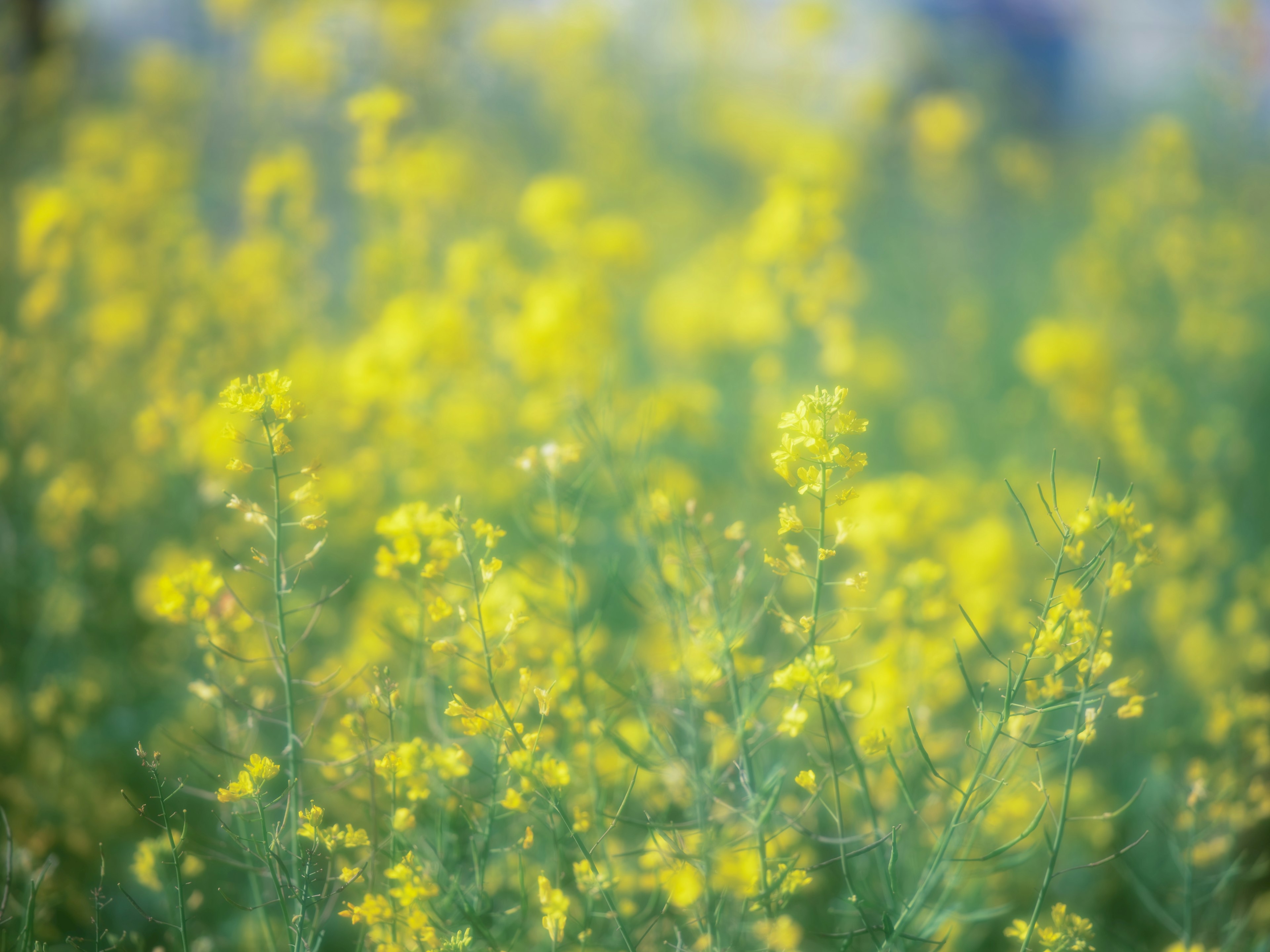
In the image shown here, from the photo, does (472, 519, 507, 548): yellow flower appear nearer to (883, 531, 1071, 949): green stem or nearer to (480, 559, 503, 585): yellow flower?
(480, 559, 503, 585): yellow flower

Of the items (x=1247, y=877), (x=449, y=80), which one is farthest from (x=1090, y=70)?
(x=1247, y=877)

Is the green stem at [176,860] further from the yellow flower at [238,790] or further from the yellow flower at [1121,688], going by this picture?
the yellow flower at [1121,688]

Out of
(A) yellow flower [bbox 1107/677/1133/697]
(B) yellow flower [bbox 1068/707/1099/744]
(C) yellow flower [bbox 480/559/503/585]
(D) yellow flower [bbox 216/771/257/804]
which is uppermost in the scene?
(C) yellow flower [bbox 480/559/503/585]

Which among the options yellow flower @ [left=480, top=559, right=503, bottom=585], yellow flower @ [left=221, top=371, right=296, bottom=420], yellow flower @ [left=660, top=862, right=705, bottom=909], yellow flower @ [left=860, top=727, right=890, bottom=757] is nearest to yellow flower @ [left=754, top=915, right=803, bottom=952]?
yellow flower @ [left=660, top=862, right=705, bottom=909]

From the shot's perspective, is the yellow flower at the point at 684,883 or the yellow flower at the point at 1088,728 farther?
the yellow flower at the point at 684,883

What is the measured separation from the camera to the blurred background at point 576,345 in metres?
2.41

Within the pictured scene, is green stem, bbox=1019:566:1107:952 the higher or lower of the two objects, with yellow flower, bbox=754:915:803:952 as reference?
higher

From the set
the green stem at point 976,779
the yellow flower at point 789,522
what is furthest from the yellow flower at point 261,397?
the green stem at point 976,779

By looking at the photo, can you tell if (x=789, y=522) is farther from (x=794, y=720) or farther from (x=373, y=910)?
(x=373, y=910)

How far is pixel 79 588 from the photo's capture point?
259 centimetres

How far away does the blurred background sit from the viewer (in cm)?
241

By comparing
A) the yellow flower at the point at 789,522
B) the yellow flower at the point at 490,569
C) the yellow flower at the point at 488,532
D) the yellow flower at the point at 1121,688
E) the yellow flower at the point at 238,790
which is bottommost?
the yellow flower at the point at 238,790

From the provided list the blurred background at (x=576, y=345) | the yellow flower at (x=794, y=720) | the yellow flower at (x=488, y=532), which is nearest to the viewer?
the yellow flower at (x=794, y=720)

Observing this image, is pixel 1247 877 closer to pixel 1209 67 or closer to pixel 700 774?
pixel 700 774
